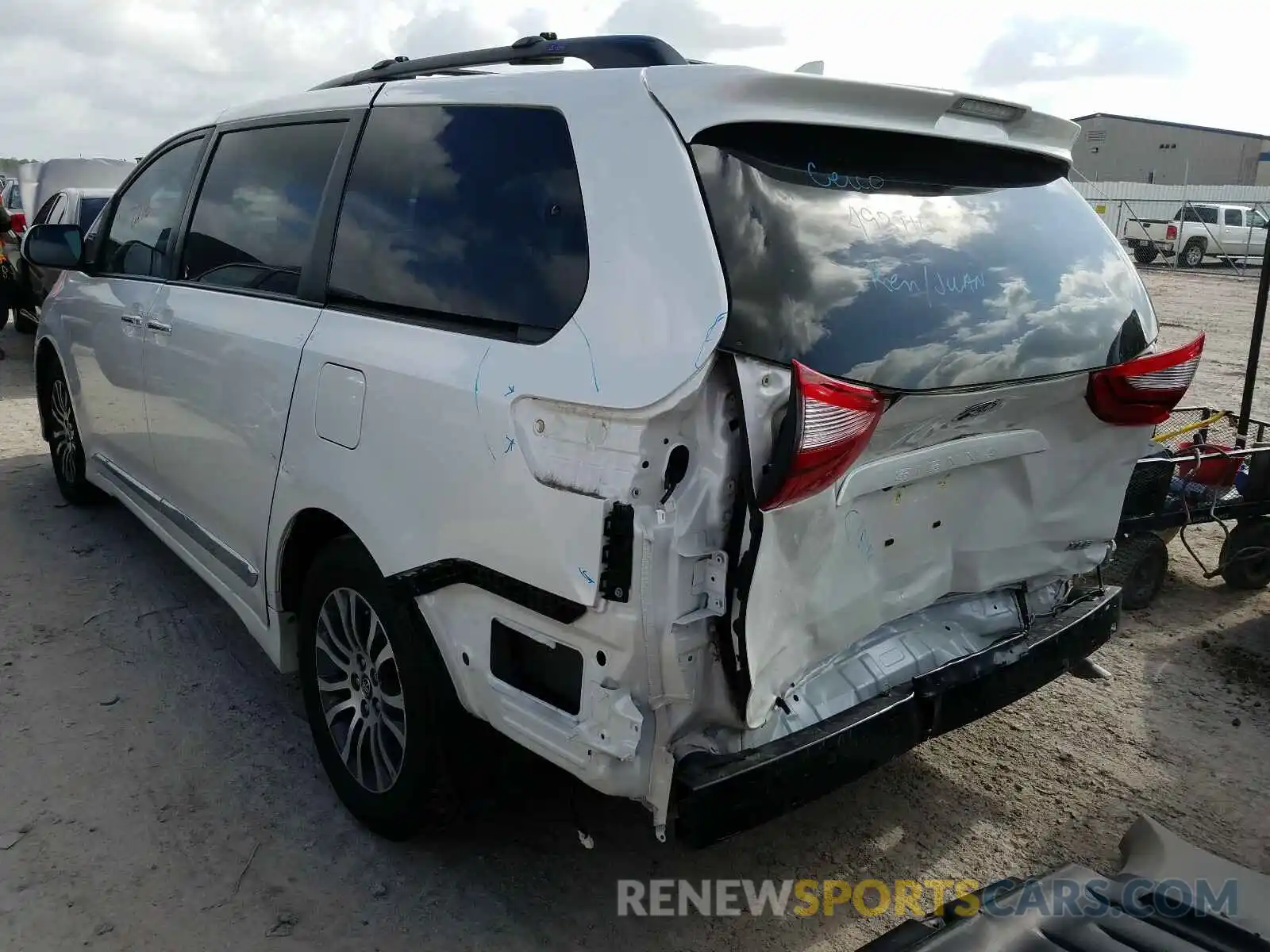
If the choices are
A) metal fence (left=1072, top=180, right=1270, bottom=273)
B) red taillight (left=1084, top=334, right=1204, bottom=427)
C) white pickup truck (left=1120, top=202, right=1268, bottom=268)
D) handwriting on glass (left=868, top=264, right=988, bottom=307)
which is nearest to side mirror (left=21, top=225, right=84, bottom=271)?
handwriting on glass (left=868, top=264, right=988, bottom=307)

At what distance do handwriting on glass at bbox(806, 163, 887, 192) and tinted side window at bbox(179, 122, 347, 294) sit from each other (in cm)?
154

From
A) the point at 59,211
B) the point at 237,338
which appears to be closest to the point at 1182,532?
the point at 237,338

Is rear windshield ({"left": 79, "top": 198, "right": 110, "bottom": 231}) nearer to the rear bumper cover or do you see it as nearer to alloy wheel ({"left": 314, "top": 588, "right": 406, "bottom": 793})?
alloy wheel ({"left": 314, "top": 588, "right": 406, "bottom": 793})

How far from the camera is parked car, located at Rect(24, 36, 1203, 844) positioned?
1.99 metres

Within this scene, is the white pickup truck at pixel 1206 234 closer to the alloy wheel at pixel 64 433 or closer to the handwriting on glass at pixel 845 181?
the alloy wheel at pixel 64 433

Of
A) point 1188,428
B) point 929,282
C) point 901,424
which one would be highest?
point 929,282

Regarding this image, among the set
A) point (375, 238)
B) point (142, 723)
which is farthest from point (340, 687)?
point (375, 238)

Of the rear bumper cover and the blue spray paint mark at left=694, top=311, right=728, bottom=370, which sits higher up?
the blue spray paint mark at left=694, top=311, right=728, bottom=370

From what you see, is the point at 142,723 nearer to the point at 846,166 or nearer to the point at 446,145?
the point at 446,145

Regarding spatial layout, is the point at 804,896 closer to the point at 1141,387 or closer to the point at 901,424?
the point at 901,424

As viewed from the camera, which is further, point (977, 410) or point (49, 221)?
point (49, 221)

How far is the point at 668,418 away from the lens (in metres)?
1.93

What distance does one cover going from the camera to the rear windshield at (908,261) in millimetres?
2039

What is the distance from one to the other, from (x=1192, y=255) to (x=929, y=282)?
2817 cm
